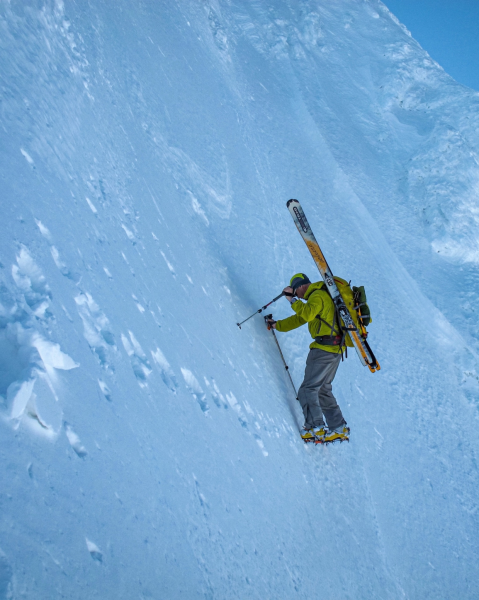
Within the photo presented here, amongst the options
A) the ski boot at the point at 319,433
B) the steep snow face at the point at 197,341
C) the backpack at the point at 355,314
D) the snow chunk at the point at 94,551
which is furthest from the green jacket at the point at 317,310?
the snow chunk at the point at 94,551

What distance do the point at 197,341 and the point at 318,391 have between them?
1459mm

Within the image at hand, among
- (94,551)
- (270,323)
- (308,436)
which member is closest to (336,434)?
(308,436)

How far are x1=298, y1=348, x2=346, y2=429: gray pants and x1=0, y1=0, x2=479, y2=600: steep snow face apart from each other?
0.22 meters

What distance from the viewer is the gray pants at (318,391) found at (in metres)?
4.21

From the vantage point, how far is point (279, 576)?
2.86 meters

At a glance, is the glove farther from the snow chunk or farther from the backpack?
the snow chunk

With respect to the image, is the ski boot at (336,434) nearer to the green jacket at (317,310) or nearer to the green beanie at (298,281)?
the green jacket at (317,310)

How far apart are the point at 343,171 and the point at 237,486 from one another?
834cm

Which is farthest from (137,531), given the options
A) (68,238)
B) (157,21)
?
(157,21)

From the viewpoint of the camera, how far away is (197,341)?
3656 millimetres

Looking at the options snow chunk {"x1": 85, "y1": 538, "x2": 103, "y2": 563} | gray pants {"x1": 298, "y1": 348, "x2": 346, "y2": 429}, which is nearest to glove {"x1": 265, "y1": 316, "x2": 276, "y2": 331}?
gray pants {"x1": 298, "y1": 348, "x2": 346, "y2": 429}

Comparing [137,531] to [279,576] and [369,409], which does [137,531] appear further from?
[369,409]

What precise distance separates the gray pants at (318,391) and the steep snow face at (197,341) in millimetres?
216

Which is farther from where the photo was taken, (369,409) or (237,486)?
(369,409)
